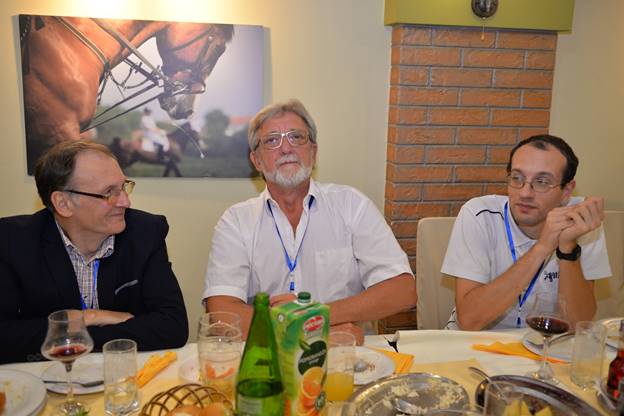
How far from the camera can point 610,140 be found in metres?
3.22

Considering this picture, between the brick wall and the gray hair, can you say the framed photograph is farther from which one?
the brick wall

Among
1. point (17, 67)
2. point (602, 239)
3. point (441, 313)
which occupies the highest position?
point (17, 67)

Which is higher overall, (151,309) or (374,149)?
(374,149)

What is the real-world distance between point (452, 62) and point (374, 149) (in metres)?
0.61

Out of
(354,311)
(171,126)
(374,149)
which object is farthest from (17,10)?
(354,311)

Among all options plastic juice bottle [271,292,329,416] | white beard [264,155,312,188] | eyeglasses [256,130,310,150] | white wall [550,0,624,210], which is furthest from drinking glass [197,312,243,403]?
white wall [550,0,624,210]

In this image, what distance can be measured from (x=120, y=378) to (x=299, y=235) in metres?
1.09

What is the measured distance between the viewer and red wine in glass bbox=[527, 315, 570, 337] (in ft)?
4.46

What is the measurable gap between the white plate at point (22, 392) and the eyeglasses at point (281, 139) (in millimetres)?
1261

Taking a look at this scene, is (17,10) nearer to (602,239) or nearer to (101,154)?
(101,154)

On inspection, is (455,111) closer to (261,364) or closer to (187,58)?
(187,58)

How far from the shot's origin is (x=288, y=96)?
2.81 m

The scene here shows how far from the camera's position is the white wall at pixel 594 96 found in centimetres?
305

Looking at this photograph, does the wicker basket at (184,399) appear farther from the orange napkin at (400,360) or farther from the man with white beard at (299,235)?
the man with white beard at (299,235)
